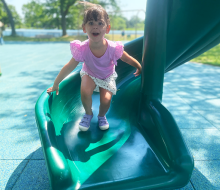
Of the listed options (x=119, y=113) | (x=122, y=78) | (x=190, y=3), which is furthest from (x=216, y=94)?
(x=190, y=3)

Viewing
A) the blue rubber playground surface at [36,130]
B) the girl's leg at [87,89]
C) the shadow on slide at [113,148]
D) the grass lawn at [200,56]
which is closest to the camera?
the shadow on slide at [113,148]

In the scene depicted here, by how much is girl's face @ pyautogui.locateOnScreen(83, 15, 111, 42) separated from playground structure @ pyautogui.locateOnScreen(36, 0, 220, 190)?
420 mm

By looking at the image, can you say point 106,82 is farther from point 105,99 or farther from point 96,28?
point 96,28

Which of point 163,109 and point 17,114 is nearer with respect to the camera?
point 163,109

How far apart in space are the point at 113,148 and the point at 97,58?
79 centimetres

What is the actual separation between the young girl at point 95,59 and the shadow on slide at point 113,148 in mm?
180

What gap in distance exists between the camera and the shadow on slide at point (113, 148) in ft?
4.53

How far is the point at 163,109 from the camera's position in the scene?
1824 millimetres

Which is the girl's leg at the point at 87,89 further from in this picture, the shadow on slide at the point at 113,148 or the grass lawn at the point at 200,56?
the grass lawn at the point at 200,56

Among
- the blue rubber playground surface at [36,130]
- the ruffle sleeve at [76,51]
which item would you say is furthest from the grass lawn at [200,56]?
the ruffle sleeve at [76,51]

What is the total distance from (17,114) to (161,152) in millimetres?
2429

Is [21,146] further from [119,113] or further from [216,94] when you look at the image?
[216,94]

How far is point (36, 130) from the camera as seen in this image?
273 cm

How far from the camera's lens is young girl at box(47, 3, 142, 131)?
1751mm
